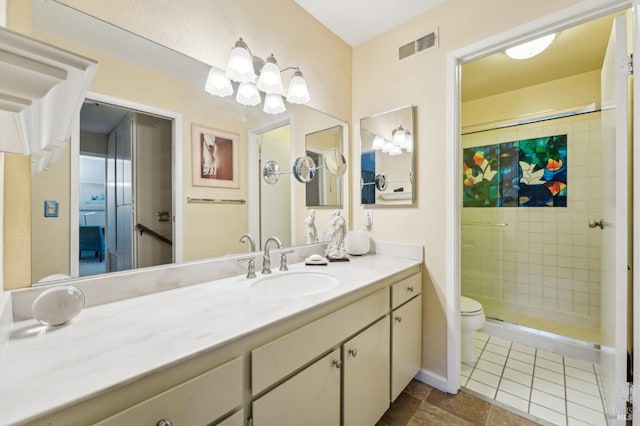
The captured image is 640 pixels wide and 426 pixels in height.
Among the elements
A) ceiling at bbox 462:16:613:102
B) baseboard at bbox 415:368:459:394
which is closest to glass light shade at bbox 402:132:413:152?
ceiling at bbox 462:16:613:102

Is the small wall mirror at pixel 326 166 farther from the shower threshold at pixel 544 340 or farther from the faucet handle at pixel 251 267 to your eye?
the shower threshold at pixel 544 340

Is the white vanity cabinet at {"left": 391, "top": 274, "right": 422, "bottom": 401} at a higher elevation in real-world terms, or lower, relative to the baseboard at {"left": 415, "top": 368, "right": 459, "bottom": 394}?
higher

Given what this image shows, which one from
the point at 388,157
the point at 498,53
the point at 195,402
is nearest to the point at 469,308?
the point at 388,157

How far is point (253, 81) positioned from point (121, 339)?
1263 millimetres

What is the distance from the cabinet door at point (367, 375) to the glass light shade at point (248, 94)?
1306 mm

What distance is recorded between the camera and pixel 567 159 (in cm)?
241

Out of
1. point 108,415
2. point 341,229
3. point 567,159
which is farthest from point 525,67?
point 108,415

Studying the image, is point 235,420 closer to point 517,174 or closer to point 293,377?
point 293,377

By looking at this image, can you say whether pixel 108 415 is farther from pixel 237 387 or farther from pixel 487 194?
pixel 487 194

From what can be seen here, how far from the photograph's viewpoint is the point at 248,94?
4.77 feet

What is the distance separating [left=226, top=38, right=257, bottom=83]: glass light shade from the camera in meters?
1.28

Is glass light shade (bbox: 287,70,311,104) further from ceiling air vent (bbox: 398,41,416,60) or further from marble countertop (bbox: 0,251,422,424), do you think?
marble countertop (bbox: 0,251,422,424)

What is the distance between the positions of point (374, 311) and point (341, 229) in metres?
0.69

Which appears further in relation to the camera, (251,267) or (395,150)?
(395,150)
